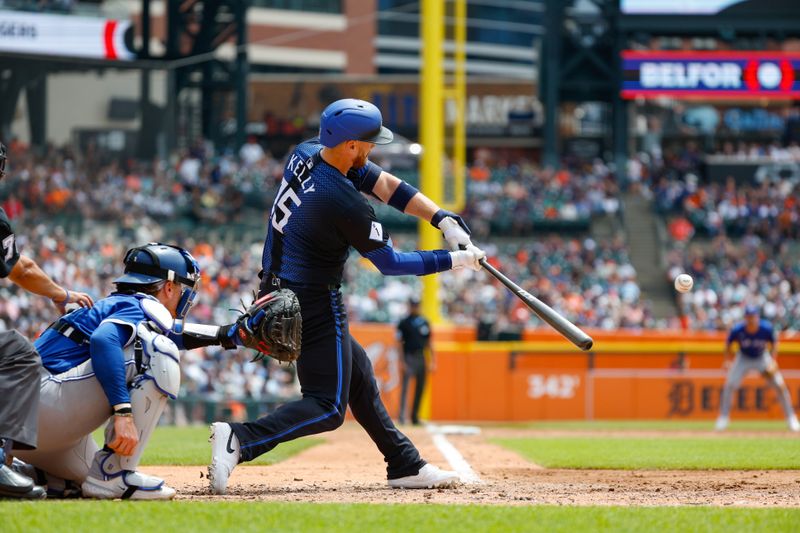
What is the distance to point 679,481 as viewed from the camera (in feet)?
25.1

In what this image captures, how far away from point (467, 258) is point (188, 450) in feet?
14.4

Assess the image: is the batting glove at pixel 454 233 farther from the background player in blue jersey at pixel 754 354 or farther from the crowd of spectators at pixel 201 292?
the crowd of spectators at pixel 201 292

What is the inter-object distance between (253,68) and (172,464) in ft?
150

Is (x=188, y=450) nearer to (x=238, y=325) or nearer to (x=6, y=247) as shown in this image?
(x=238, y=325)

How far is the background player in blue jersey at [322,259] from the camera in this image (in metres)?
6.27

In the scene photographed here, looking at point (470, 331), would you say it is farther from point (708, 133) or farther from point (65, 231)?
point (708, 133)

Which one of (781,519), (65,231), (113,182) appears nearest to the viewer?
(781,519)

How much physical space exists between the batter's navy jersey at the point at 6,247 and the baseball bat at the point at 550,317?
7.92ft

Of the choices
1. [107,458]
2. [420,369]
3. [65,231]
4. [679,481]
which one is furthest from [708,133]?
[107,458]

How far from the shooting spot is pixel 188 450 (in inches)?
396

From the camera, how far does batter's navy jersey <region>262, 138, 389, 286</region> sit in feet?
20.6

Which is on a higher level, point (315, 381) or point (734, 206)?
point (734, 206)

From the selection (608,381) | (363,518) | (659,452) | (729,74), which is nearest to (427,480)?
(363,518)

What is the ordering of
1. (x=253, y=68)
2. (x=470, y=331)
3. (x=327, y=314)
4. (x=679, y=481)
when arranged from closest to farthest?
(x=327, y=314) → (x=679, y=481) → (x=470, y=331) → (x=253, y=68)
